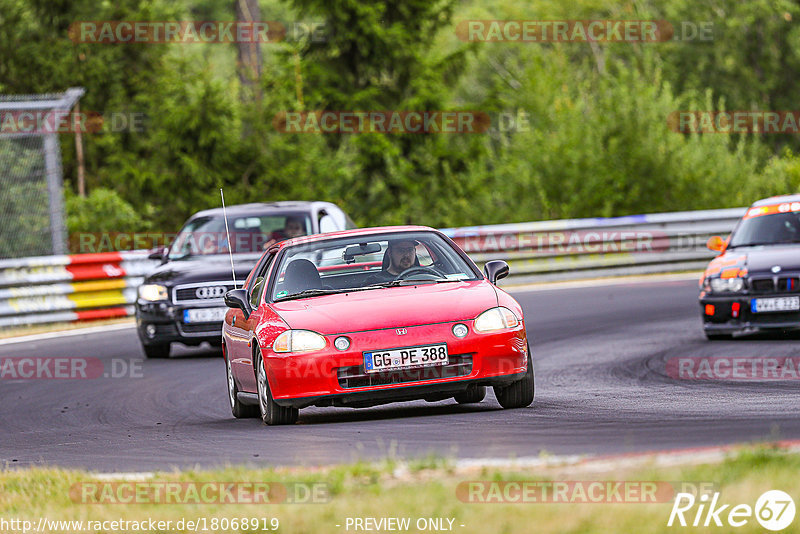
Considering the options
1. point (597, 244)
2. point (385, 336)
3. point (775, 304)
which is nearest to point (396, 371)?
point (385, 336)

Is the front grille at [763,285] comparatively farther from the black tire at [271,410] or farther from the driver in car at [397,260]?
the black tire at [271,410]

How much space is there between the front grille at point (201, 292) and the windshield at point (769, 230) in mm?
5697

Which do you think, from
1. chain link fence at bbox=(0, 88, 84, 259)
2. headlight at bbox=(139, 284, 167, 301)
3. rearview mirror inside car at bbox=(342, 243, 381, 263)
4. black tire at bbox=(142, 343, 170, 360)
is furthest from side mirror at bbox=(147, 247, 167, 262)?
rearview mirror inside car at bbox=(342, 243, 381, 263)

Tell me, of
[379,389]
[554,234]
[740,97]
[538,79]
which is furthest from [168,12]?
[379,389]

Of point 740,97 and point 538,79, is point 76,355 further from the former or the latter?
point 740,97

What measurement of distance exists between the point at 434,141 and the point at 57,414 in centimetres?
2443

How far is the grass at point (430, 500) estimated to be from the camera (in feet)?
17.2

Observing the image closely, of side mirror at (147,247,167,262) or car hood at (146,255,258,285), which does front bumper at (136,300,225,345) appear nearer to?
car hood at (146,255,258,285)

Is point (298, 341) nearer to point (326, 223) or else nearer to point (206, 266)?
point (206, 266)

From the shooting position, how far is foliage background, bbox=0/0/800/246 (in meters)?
29.8

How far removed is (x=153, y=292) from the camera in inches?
639

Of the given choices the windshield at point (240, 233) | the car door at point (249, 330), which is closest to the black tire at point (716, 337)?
the windshield at point (240, 233)

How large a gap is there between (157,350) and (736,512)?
11.8 m

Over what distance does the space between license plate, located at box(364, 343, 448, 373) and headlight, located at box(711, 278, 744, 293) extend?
6.38m
